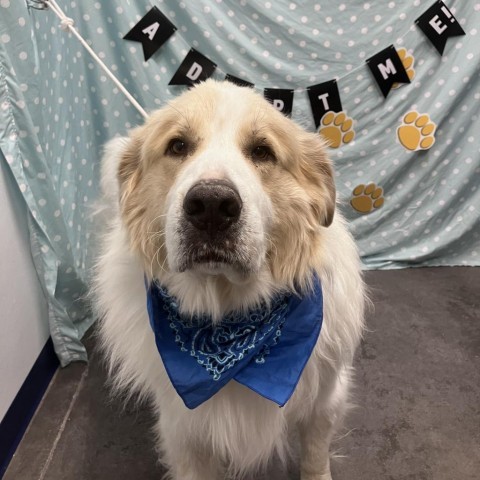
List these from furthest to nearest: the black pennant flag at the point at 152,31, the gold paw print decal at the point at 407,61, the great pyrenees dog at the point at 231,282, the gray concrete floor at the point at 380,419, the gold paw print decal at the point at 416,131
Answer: the gold paw print decal at the point at 416,131 → the gold paw print decal at the point at 407,61 → the black pennant flag at the point at 152,31 → the gray concrete floor at the point at 380,419 → the great pyrenees dog at the point at 231,282

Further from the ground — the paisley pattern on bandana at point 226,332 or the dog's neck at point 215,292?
the dog's neck at point 215,292

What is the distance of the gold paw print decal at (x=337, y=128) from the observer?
97.3 inches

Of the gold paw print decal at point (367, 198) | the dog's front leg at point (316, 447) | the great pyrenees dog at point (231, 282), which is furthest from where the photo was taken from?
the gold paw print decal at point (367, 198)

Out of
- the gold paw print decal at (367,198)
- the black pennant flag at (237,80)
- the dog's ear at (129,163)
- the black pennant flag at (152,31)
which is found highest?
the black pennant flag at (152,31)

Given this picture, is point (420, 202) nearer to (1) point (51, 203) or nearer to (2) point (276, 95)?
(2) point (276, 95)

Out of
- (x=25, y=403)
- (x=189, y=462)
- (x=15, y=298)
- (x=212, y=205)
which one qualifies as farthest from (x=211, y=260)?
(x=25, y=403)

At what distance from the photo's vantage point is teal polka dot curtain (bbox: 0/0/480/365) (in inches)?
70.6

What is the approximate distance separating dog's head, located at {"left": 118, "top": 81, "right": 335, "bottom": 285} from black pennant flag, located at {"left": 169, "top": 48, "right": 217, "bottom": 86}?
3.67 feet

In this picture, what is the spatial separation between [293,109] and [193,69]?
59 centimetres

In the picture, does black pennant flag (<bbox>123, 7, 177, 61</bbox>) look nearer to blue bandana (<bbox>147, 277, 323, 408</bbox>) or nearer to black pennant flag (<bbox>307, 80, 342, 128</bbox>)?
black pennant flag (<bbox>307, 80, 342, 128</bbox>)

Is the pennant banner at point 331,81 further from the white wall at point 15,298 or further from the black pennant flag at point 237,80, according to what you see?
the white wall at point 15,298

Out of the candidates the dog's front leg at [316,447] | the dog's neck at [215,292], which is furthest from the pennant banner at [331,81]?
the dog's front leg at [316,447]

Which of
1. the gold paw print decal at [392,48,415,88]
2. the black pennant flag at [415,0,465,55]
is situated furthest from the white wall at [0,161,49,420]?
the black pennant flag at [415,0,465,55]

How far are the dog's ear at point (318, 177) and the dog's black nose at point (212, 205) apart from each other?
0.34m
